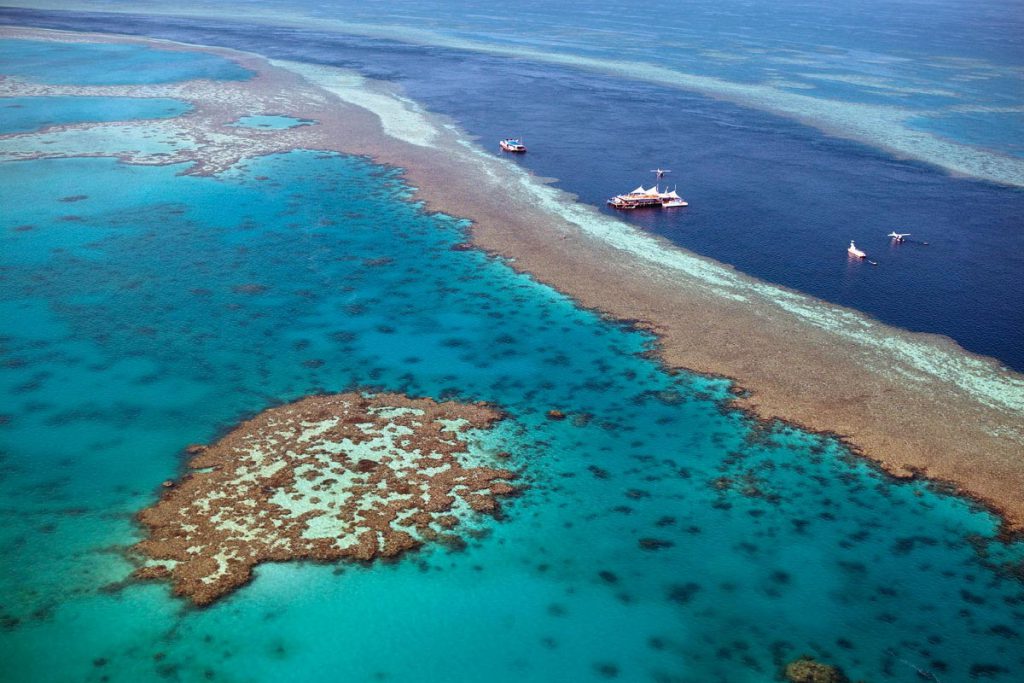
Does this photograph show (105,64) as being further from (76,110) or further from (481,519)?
(481,519)

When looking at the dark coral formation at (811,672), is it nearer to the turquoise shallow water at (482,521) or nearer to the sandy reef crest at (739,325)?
the turquoise shallow water at (482,521)

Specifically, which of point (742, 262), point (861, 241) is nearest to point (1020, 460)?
point (742, 262)

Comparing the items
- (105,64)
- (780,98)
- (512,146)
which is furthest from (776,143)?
(105,64)

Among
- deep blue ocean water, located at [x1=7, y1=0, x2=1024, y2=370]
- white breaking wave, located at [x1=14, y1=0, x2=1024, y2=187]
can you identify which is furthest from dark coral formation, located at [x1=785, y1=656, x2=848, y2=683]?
white breaking wave, located at [x1=14, y1=0, x2=1024, y2=187]

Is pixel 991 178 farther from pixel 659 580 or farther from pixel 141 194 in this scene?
pixel 141 194

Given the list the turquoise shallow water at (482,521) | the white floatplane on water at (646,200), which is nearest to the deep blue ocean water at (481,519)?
the turquoise shallow water at (482,521)

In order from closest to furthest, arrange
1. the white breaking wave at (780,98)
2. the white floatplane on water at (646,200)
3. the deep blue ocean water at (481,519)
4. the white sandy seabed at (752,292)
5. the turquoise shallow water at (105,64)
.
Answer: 1. the deep blue ocean water at (481,519)
2. the white sandy seabed at (752,292)
3. the white floatplane on water at (646,200)
4. the white breaking wave at (780,98)
5. the turquoise shallow water at (105,64)
